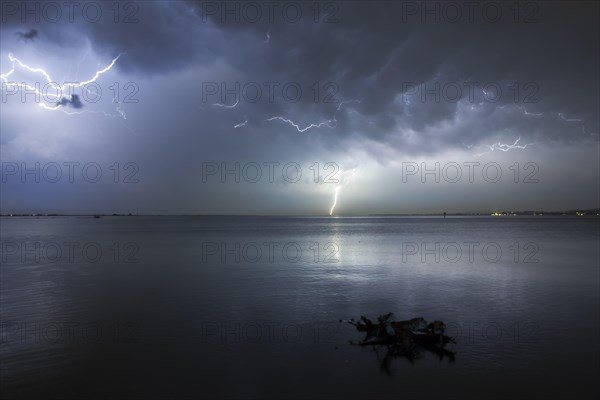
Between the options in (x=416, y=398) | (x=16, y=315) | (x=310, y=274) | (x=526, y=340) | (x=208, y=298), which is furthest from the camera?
(x=310, y=274)

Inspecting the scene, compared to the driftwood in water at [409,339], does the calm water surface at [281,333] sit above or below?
below

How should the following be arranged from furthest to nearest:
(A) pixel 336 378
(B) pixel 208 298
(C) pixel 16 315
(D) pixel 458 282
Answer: (D) pixel 458 282 < (B) pixel 208 298 < (C) pixel 16 315 < (A) pixel 336 378

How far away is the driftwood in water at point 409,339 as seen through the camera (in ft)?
48.9

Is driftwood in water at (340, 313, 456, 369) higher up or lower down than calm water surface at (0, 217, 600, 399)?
higher up

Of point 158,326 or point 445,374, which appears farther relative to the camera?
point 158,326

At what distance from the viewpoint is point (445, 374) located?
13188 millimetres

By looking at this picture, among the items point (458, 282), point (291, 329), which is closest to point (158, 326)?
point (291, 329)

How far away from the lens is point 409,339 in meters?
15.4

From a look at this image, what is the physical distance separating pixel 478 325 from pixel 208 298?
15.6 metres

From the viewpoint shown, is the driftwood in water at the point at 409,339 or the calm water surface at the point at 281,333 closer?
the calm water surface at the point at 281,333

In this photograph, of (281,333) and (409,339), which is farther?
(281,333)

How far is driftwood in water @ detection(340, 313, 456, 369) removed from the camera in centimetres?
1491

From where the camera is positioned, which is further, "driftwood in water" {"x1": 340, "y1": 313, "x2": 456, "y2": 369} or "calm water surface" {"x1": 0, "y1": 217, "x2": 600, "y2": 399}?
"driftwood in water" {"x1": 340, "y1": 313, "x2": 456, "y2": 369}

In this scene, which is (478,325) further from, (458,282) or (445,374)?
(458,282)
